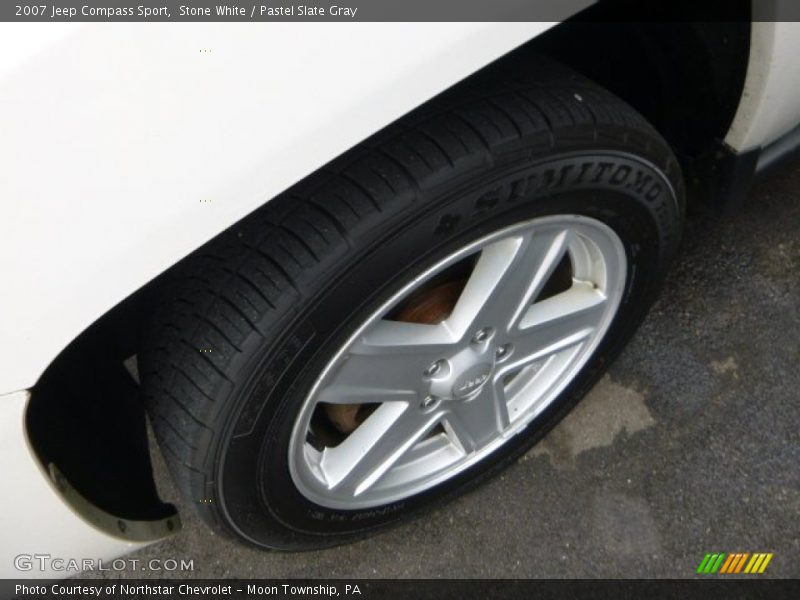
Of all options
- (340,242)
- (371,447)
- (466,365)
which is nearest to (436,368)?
(466,365)

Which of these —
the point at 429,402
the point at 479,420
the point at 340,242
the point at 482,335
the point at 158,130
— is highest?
the point at 158,130

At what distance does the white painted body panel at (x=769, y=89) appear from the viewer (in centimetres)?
125

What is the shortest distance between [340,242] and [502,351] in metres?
0.51

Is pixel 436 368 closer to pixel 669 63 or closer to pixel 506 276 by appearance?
pixel 506 276

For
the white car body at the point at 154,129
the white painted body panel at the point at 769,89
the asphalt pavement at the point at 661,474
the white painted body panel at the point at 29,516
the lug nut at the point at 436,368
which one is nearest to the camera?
the white car body at the point at 154,129

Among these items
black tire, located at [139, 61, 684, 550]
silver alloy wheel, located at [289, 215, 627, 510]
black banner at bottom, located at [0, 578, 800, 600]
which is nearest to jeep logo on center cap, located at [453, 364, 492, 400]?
silver alloy wheel, located at [289, 215, 627, 510]

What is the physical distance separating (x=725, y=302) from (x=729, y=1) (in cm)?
76

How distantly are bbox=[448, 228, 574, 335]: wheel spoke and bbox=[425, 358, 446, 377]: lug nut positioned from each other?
0.07 meters

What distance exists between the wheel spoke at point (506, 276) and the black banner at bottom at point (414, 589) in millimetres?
622

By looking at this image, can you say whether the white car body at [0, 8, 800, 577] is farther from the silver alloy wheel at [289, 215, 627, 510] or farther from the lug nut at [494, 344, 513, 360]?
the lug nut at [494, 344, 513, 360]

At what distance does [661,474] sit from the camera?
174 centimetres

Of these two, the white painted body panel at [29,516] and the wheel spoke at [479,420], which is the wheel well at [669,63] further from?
the white painted body panel at [29,516]

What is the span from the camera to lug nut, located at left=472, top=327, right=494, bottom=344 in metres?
1.41

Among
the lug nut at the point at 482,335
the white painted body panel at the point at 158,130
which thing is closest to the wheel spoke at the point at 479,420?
the lug nut at the point at 482,335
